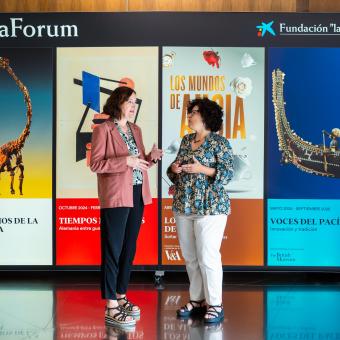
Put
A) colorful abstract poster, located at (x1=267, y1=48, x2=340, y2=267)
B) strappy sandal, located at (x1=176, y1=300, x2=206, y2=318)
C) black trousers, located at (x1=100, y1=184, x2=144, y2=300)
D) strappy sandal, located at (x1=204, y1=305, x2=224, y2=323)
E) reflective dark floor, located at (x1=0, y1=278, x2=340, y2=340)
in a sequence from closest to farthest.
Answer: reflective dark floor, located at (x1=0, y1=278, x2=340, y2=340) → black trousers, located at (x1=100, y1=184, x2=144, y2=300) → strappy sandal, located at (x1=204, y1=305, x2=224, y2=323) → strappy sandal, located at (x1=176, y1=300, x2=206, y2=318) → colorful abstract poster, located at (x1=267, y1=48, x2=340, y2=267)

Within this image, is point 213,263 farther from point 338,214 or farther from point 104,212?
point 338,214

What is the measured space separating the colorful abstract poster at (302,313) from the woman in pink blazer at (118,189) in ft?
3.48

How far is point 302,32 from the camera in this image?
5586 millimetres

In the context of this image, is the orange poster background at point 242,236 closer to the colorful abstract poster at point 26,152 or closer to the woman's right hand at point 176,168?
the colorful abstract poster at point 26,152

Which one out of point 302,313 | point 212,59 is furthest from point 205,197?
point 212,59

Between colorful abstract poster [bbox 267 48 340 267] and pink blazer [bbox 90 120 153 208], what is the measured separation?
193 cm

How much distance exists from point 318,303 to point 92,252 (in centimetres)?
215

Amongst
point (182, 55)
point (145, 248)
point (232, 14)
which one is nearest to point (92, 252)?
point (145, 248)

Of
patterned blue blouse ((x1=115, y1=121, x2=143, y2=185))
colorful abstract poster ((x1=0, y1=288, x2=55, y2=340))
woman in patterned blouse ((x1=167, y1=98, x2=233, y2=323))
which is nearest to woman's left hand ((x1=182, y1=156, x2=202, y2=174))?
woman in patterned blouse ((x1=167, y1=98, x2=233, y2=323))

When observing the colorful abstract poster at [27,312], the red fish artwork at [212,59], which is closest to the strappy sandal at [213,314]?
the colorful abstract poster at [27,312]

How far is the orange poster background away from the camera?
564 centimetres

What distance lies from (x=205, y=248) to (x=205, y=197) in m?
0.36

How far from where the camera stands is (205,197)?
4.20 metres

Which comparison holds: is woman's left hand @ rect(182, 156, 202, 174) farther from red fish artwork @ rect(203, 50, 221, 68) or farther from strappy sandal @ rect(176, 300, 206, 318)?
red fish artwork @ rect(203, 50, 221, 68)
